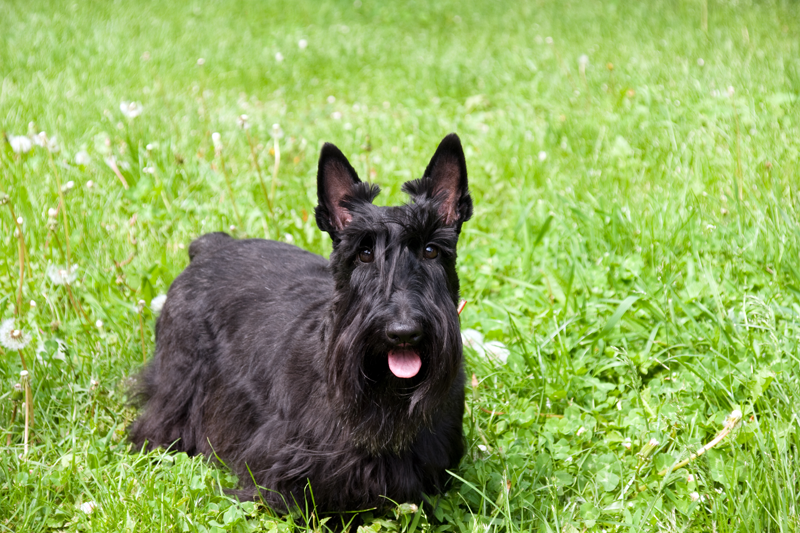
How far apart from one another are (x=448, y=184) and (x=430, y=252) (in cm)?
31

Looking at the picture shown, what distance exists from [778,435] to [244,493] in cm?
215

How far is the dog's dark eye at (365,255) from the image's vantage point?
2.26m

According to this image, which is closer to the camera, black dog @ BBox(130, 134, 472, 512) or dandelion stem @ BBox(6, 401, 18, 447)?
black dog @ BBox(130, 134, 472, 512)

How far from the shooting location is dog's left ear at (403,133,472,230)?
7.86 feet

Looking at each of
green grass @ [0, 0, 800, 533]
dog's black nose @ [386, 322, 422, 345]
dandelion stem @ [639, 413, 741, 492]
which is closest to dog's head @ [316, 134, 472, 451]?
dog's black nose @ [386, 322, 422, 345]

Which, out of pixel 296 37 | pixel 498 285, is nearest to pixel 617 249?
pixel 498 285

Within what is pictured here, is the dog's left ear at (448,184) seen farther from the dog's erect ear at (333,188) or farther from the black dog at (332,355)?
the dog's erect ear at (333,188)

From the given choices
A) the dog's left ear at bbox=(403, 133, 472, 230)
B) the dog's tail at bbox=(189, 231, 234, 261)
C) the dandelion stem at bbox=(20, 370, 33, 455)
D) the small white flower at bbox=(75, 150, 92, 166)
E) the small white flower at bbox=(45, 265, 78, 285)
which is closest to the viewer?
the dog's left ear at bbox=(403, 133, 472, 230)

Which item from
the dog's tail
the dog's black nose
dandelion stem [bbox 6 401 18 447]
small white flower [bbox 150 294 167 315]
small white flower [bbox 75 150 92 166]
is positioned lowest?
dandelion stem [bbox 6 401 18 447]

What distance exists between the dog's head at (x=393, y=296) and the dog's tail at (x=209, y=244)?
1.30m

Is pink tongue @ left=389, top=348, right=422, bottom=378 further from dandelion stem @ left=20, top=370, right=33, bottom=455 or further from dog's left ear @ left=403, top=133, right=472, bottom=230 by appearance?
dandelion stem @ left=20, top=370, right=33, bottom=455

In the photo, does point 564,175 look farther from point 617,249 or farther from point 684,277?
point 684,277

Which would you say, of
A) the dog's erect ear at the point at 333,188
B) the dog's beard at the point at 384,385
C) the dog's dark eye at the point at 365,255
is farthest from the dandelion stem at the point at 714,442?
the dog's erect ear at the point at 333,188

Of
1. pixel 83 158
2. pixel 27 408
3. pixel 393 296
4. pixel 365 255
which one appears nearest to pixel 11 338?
pixel 27 408
